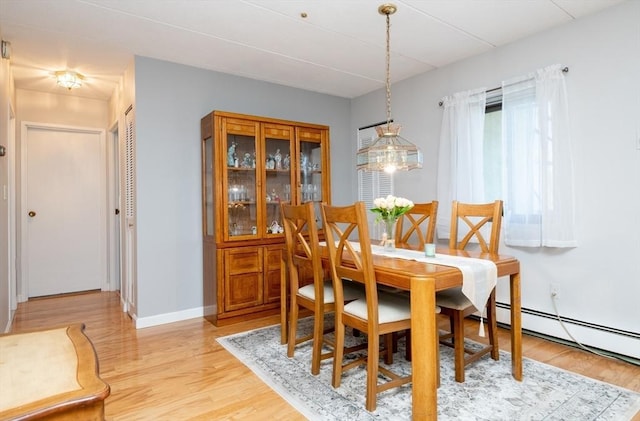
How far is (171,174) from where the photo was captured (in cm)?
343

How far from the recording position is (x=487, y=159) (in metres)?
3.31

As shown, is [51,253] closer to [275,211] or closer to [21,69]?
[21,69]

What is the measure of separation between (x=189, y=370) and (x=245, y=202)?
1.60 m

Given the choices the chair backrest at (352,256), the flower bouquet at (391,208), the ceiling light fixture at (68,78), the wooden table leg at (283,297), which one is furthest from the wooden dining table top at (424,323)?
the ceiling light fixture at (68,78)

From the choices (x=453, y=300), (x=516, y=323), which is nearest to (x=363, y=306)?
(x=453, y=300)

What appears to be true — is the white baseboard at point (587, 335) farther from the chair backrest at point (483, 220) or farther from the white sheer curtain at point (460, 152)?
the white sheer curtain at point (460, 152)

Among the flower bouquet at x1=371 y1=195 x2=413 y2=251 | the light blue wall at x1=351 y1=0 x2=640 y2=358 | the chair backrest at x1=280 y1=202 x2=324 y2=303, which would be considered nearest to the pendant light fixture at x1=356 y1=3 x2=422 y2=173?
the flower bouquet at x1=371 y1=195 x2=413 y2=251

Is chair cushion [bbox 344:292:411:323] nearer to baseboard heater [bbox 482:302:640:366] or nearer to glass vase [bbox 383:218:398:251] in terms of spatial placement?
glass vase [bbox 383:218:398:251]

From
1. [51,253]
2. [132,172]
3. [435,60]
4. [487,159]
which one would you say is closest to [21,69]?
[132,172]

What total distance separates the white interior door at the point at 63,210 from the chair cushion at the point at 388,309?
4.05 m

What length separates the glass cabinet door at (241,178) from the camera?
3.37m

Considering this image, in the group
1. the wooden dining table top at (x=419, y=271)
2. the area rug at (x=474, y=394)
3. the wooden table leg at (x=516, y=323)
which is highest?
the wooden dining table top at (x=419, y=271)

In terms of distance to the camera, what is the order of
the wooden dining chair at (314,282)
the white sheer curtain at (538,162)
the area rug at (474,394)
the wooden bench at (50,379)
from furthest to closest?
the white sheer curtain at (538,162) → the wooden dining chair at (314,282) → the area rug at (474,394) → the wooden bench at (50,379)

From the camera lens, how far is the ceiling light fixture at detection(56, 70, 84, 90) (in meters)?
3.62
